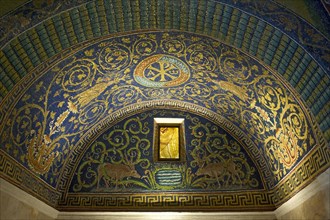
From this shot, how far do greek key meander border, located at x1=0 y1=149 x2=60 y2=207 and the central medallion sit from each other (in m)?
2.10

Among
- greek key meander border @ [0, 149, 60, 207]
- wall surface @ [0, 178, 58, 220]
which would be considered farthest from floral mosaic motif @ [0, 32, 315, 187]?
wall surface @ [0, 178, 58, 220]

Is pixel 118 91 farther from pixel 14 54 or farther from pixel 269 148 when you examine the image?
pixel 269 148

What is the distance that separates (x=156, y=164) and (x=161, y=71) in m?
1.55

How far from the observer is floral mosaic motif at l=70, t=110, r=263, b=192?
596 centimetres

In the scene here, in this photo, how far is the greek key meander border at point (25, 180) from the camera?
15.0 feet

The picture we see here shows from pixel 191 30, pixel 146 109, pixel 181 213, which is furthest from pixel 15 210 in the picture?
pixel 191 30

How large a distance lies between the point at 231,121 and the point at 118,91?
1.98 metres

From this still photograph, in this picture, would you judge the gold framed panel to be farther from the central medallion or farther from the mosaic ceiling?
the central medallion

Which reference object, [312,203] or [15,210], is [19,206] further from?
[312,203]

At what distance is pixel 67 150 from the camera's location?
5.99m

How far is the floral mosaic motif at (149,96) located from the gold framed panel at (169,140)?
17.3 inches

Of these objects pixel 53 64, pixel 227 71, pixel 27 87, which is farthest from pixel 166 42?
pixel 27 87

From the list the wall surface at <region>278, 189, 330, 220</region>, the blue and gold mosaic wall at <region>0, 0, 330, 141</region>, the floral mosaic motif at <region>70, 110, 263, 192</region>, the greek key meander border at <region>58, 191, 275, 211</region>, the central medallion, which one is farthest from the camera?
the floral mosaic motif at <region>70, 110, 263, 192</region>

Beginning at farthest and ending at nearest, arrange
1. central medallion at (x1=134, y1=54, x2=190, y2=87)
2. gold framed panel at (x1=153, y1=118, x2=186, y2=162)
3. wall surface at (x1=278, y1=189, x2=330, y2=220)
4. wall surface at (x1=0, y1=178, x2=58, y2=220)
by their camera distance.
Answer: gold framed panel at (x1=153, y1=118, x2=186, y2=162)
central medallion at (x1=134, y1=54, x2=190, y2=87)
wall surface at (x1=0, y1=178, x2=58, y2=220)
wall surface at (x1=278, y1=189, x2=330, y2=220)
